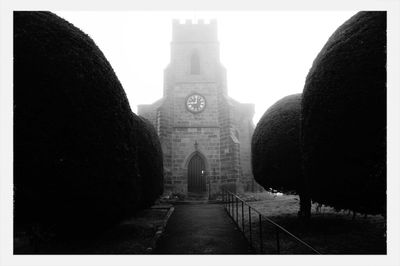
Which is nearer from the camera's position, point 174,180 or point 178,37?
point 174,180

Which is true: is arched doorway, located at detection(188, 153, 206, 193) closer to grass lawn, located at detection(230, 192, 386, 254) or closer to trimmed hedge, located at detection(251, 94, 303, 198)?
grass lawn, located at detection(230, 192, 386, 254)

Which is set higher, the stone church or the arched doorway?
the stone church

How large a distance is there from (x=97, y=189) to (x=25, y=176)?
1.13 m

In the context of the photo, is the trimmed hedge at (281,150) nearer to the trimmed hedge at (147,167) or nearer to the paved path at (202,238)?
the paved path at (202,238)

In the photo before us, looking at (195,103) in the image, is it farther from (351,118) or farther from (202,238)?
(351,118)

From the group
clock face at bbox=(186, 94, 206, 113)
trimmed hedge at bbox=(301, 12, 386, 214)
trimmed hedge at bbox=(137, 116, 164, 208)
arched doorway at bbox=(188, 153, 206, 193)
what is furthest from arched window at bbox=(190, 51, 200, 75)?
trimmed hedge at bbox=(301, 12, 386, 214)

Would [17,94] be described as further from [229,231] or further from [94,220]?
[229,231]

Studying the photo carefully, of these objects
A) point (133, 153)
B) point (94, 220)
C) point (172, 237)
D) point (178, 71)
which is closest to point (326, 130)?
point (133, 153)

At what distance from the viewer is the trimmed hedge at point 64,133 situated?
4.17 meters

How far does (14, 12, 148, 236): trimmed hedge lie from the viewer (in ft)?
13.7

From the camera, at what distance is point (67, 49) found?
4996mm

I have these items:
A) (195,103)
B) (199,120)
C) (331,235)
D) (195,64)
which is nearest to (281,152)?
(331,235)

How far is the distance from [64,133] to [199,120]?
18.4 m

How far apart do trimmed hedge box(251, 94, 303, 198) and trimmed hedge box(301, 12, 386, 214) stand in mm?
2711
